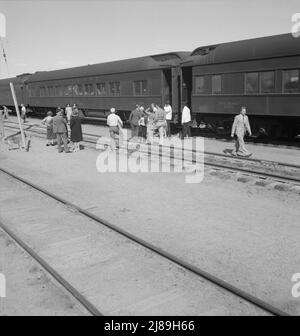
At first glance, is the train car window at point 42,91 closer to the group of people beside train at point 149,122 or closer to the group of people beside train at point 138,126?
the group of people beside train at point 138,126

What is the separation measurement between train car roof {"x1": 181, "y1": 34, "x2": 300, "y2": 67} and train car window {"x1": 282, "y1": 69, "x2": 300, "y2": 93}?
25.8 inches

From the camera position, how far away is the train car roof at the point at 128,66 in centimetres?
2077

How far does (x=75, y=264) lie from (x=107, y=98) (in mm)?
19705

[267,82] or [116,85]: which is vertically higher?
[116,85]

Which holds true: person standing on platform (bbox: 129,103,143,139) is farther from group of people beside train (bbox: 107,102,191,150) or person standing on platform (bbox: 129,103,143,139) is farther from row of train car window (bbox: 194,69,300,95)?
row of train car window (bbox: 194,69,300,95)

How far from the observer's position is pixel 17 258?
21.3 feet

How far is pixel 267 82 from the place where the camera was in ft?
51.6

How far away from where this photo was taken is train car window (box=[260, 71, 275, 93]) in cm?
1558

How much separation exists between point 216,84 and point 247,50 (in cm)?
203

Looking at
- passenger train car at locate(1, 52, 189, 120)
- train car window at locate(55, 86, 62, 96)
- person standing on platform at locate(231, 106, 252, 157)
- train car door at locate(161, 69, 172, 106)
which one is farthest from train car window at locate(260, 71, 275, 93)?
train car window at locate(55, 86, 62, 96)

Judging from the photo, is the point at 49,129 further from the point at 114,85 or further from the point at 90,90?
the point at 90,90

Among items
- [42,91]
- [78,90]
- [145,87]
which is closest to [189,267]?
[145,87]

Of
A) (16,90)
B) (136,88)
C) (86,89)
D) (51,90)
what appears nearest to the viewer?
(136,88)

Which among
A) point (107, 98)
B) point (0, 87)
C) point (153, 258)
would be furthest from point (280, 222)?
point (0, 87)
